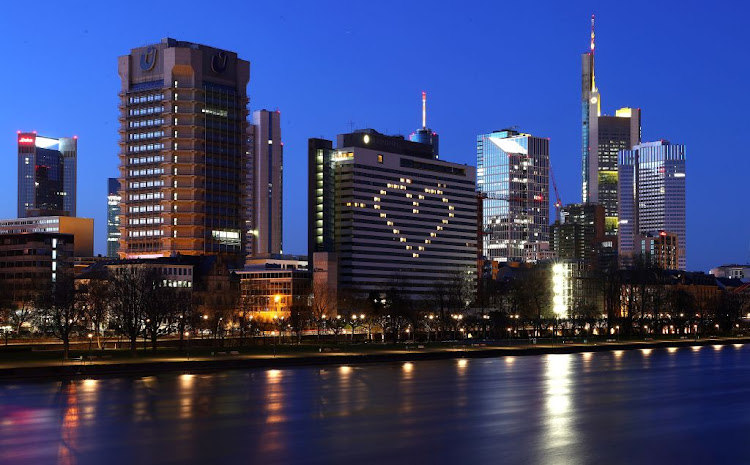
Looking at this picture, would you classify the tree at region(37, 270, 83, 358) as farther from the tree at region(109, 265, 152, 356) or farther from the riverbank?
the riverbank

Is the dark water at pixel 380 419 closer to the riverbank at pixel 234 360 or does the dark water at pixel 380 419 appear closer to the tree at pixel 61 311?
the riverbank at pixel 234 360

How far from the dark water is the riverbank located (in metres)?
5.79

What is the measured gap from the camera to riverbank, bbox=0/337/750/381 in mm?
93125

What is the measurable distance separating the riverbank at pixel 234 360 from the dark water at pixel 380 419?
5794 mm

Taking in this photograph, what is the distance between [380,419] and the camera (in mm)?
60344

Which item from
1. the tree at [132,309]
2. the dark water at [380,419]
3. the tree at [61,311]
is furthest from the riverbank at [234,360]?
the tree at [61,311]

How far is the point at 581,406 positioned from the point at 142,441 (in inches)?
1217

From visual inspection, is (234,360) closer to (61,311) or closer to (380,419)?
(61,311)

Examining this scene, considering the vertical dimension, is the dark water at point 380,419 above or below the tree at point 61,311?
below

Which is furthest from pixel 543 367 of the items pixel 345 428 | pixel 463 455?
pixel 463 455

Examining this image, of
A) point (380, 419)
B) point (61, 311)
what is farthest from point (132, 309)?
point (380, 419)

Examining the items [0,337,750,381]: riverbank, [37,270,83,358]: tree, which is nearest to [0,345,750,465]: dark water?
[0,337,750,381]: riverbank

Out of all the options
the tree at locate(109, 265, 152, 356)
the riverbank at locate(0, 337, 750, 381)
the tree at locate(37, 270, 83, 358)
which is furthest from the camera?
the tree at locate(109, 265, 152, 356)

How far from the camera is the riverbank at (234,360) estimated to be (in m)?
93.1
